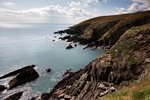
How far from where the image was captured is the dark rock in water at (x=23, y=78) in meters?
66.1

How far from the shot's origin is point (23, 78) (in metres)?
69.6

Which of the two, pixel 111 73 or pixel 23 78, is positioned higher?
pixel 111 73

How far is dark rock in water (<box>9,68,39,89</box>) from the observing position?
66.1 metres

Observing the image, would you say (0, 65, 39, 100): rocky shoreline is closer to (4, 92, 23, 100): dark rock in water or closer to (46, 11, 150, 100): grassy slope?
(4, 92, 23, 100): dark rock in water

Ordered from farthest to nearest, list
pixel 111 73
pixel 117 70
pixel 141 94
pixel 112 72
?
pixel 117 70, pixel 112 72, pixel 111 73, pixel 141 94

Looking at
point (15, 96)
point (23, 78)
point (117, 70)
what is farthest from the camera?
point (23, 78)

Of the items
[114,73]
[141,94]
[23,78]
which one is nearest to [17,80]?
[23,78]

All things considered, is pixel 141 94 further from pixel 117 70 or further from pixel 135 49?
pixel 135 49

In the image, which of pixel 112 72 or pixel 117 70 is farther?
pixel 117 70

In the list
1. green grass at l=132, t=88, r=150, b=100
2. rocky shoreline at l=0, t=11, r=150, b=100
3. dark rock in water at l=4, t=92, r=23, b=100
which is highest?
green grass at l=132, t=88, r=150, b=100

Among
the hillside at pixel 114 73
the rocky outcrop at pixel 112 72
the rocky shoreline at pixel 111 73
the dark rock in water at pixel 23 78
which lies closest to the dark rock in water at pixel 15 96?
the rocky shoreline at pixel 111 73

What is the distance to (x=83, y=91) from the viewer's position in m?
45.3

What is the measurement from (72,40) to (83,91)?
11819cm

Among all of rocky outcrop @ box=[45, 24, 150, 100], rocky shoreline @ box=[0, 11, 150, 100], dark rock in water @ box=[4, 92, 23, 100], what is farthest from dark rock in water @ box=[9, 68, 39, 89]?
rocky outcrop @ box=[45, 24, 150, 100]
